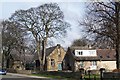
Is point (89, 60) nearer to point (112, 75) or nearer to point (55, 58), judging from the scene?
point (55, 58)

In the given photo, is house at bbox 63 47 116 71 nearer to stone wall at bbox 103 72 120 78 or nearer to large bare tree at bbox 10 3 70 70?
large bare tree at bbox 10 3 70 70

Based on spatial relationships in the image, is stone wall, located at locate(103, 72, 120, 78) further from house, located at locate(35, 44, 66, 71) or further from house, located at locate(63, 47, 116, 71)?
house, located at locate(35, 44, 66, 71)

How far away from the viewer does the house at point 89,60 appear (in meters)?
77.1

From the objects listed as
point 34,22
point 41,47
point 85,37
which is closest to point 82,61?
point 41,47

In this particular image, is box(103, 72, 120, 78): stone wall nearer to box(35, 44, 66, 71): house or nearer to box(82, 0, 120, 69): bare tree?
box(82, 0, 120, 69): bare tree

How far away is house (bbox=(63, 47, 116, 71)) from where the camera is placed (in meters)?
77.1

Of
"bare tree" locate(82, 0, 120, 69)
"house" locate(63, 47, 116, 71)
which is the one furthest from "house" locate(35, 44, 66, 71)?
"bare tree" locate(82, 0, 120, 69)

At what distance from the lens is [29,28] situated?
66938mm

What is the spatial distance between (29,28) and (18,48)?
33.2ft

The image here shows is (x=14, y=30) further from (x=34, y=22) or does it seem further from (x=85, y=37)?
(x=85, y=37)

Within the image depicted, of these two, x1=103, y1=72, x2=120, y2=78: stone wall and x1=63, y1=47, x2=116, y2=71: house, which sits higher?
x1=63, y1=47, x2=116, y2=71: house

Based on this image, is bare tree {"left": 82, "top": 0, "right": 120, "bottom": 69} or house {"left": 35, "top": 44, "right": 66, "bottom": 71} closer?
bare tree {"left": 82, "top": 0, "right": 120, "bottom": 69}

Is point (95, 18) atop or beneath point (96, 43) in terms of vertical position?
atop

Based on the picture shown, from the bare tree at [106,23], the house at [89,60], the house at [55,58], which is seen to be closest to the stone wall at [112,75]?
the bare tree at [106,23]
